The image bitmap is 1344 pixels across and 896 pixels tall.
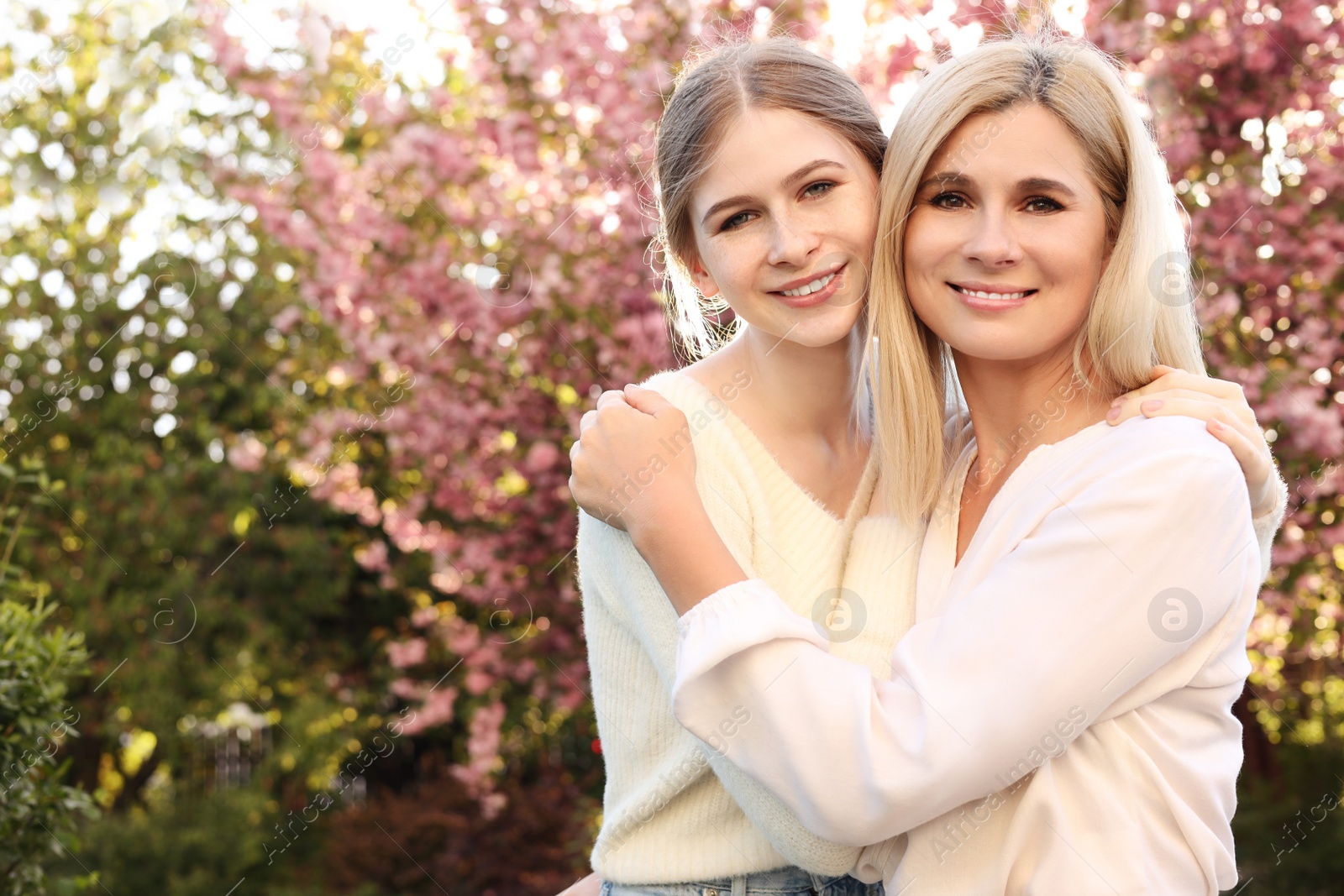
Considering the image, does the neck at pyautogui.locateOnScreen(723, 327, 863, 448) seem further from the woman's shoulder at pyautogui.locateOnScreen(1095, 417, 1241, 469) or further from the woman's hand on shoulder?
the woman's shoulder at pyautogui.locateOnScreen(1095, 417, 1241, 469)

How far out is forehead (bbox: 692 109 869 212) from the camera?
214 cm

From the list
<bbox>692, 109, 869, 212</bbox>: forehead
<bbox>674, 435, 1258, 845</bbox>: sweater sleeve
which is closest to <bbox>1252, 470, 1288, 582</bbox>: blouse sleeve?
Result: <bbox>674, 435, 1258, 845</bbox>: sweater sleeve

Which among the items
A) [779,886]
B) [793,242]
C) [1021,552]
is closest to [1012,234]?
[793,242]

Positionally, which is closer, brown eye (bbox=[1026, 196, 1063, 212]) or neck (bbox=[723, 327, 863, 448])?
brown eye (bbox=[1026, 196, 1063, 212])

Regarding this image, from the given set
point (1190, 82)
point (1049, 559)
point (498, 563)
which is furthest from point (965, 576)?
point (1190, 82)

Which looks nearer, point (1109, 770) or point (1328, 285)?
point (1109, 770)

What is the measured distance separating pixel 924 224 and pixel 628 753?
96 cm

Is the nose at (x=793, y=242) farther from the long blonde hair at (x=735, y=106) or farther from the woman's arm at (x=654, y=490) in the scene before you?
the woman's arm at (x=654, y=490)

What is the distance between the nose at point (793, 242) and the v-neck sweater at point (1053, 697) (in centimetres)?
64

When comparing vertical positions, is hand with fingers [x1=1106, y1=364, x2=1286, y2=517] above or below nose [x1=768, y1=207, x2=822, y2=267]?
below

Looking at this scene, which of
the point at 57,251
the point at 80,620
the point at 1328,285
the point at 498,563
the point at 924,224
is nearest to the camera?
the point at 924,224

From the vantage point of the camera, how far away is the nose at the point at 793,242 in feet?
6.91

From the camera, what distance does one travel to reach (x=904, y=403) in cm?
207

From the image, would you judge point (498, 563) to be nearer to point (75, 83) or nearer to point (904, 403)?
point (904, 403)
